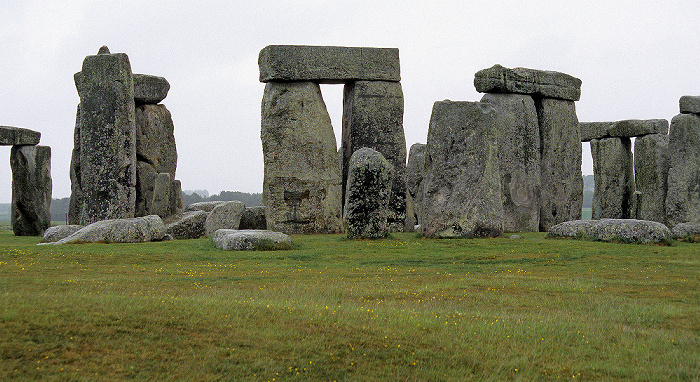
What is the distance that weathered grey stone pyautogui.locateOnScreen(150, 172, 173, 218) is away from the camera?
22.3 meters

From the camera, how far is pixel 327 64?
23297mm

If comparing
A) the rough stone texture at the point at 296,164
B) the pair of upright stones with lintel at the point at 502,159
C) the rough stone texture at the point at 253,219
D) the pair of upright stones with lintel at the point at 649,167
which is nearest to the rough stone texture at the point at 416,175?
the pair of upright stones with lintel at the point at 502,159

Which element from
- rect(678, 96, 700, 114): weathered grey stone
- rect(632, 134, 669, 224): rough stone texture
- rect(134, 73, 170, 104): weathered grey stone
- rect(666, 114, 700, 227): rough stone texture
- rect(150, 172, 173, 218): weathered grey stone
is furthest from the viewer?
rect(632, 134, 669, 224): rough stone texture

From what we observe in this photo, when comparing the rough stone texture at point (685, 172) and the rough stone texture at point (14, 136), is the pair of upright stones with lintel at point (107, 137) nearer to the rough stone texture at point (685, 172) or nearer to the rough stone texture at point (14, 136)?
the rough stone texture at point (14, 136)

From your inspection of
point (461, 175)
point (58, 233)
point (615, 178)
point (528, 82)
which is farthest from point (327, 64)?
point (615, 178)

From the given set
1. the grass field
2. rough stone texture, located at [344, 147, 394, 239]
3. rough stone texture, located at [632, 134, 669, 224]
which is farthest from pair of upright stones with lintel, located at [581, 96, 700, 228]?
the grass field

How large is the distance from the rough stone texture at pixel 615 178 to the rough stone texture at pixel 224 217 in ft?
46.6

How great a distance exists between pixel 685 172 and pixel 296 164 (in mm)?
10975

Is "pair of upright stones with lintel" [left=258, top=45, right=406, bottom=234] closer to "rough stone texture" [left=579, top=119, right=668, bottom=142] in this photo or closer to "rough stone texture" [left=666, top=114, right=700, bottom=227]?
"rough stone texture" [left=666, top=114, right=700, bottom=227]

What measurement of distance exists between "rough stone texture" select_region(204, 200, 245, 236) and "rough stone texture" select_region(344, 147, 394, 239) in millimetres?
4458

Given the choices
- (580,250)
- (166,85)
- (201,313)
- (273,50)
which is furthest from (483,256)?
(166,85)

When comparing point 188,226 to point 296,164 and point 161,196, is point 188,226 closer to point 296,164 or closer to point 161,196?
point 161,196

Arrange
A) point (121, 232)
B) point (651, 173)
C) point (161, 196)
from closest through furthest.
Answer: point (121, 232) → point (161, 196) → point (651, 173)

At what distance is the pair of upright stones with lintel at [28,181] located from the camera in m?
25.0
